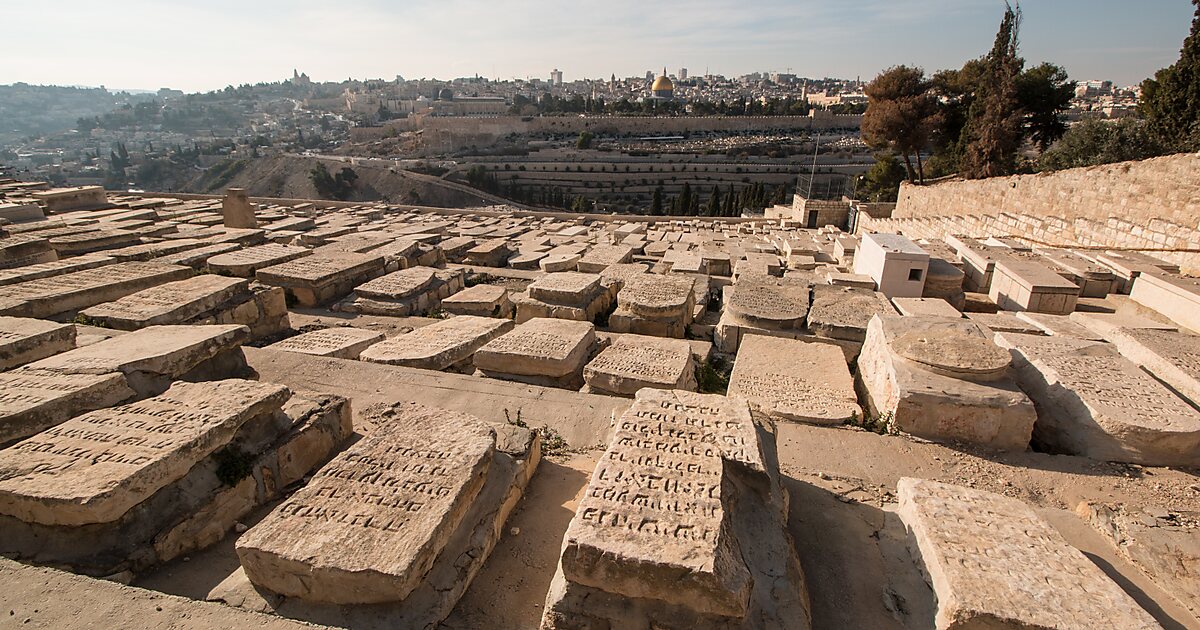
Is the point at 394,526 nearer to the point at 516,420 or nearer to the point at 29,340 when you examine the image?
the point at 516,420

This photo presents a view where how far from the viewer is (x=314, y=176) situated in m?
58.1

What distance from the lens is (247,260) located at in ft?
21.8

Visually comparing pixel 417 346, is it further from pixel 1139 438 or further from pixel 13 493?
pixel 1139 438

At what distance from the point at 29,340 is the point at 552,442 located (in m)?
3.44

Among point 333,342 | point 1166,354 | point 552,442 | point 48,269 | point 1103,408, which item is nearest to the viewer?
point 1103,408

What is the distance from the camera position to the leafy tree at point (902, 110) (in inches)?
805

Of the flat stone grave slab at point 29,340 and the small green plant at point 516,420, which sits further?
the small green plant at point 516,420

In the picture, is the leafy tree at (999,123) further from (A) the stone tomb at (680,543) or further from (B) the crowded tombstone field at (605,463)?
(A) the stone tomb at (680,543)

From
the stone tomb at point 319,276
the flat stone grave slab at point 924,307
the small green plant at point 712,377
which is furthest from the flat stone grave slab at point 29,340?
the flat stone grave slab at point 924,307

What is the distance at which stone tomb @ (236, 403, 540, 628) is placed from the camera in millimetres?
2064

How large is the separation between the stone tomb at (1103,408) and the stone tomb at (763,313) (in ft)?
5.79

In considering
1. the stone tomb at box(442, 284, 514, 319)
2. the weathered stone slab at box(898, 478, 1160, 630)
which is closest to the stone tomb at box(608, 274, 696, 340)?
the stone tomb at box(442, 284, 514, 319)

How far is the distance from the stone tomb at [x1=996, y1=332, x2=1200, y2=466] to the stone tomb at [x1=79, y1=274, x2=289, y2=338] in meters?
6.45

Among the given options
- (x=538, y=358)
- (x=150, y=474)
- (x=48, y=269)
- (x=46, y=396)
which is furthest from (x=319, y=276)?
(x=150, y=474)
